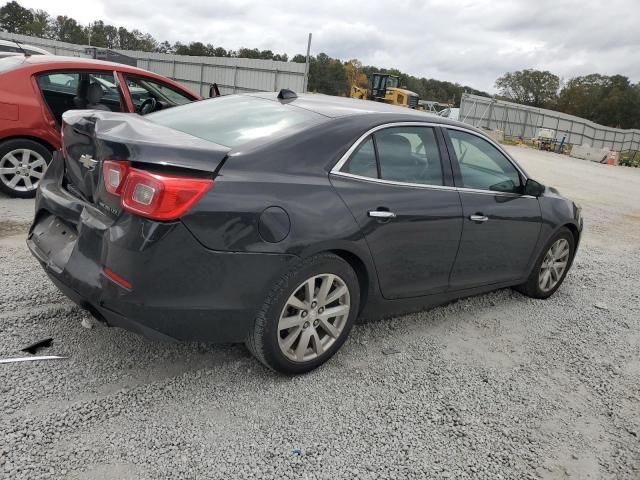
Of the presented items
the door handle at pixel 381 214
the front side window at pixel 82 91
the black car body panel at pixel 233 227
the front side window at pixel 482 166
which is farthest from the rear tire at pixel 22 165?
the front side window at pixel 482 166

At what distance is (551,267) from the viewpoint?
5.01 m

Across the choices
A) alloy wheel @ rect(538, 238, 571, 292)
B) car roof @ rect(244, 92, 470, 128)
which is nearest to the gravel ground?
alloy wheel @ rect(538, 238, 571, 292)

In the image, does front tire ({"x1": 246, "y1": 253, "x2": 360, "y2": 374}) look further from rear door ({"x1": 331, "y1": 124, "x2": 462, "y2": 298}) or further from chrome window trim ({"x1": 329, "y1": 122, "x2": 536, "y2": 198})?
chrome window trim ({"x1": 329, "y1": 122, "x2": 536, "y2": 198})

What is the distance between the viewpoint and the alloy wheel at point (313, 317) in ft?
9.75

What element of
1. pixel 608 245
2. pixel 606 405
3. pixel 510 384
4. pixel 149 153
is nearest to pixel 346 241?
pixel 149 153

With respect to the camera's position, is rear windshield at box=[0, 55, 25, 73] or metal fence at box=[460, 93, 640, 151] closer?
rear windshield at box=[0, 55, 25, 73]

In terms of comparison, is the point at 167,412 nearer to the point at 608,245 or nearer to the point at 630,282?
the point at 630,282

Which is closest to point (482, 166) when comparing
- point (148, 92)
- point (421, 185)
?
point (421, 185)

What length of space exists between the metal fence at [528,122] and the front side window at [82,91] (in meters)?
35.9

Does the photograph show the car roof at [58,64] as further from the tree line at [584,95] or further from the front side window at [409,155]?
the tree line at [584,95]

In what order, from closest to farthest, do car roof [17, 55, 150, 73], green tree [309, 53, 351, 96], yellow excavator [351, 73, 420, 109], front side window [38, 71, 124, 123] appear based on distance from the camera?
car roof [17, 55, 150, 73] → front side window [38, 71, 124, 123] → yellow excavator [351, 73, 420, 109] → green tree [309, 53, 351, 96]

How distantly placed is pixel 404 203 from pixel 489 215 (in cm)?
Answer: 96

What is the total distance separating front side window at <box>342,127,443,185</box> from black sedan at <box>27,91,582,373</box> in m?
0.01

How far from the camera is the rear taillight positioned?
2.59m
